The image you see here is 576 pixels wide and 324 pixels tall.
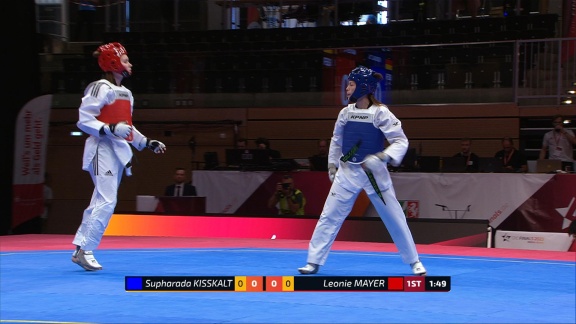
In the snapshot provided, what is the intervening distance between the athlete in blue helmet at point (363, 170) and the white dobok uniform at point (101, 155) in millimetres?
1866

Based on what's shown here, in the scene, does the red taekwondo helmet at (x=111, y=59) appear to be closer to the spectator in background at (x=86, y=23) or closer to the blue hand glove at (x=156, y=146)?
the blue hand glove at (x=156, y=146)

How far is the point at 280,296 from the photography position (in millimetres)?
5938

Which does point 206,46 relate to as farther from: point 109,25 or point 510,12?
point 510,12

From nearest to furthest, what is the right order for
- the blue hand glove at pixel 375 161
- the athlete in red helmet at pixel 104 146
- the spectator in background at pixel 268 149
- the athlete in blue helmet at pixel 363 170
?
the blue hand glove at pixel 375 161
the athlete in blue helmet at pixel 363 170
the athlete in red helmet at pixel 104 146
the spectator in background at pixel 268 149

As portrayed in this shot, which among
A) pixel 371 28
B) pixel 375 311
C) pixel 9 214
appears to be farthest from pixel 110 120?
pixel 371 28

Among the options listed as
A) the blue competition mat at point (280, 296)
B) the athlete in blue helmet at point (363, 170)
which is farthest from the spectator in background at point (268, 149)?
the athlete in blue helmet at point (363, 170)

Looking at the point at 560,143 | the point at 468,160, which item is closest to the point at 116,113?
the point at 468,160

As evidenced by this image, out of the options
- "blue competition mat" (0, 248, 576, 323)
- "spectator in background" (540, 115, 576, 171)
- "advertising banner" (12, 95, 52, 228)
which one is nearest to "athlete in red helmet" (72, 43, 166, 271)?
"blue competition mat" (0, 248, 576, 323)

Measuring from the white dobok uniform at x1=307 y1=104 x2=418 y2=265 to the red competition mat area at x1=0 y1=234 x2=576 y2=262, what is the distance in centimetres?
256

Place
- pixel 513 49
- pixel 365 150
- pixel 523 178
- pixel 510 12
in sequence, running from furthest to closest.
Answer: pixel 510 12, pixel 513 49, pixel 523 178, pixel 365 150

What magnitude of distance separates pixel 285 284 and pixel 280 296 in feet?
0.31

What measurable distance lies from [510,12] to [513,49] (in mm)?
3034

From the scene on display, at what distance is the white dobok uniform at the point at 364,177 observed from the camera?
6.82 metres

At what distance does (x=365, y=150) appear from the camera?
22.5 feet
